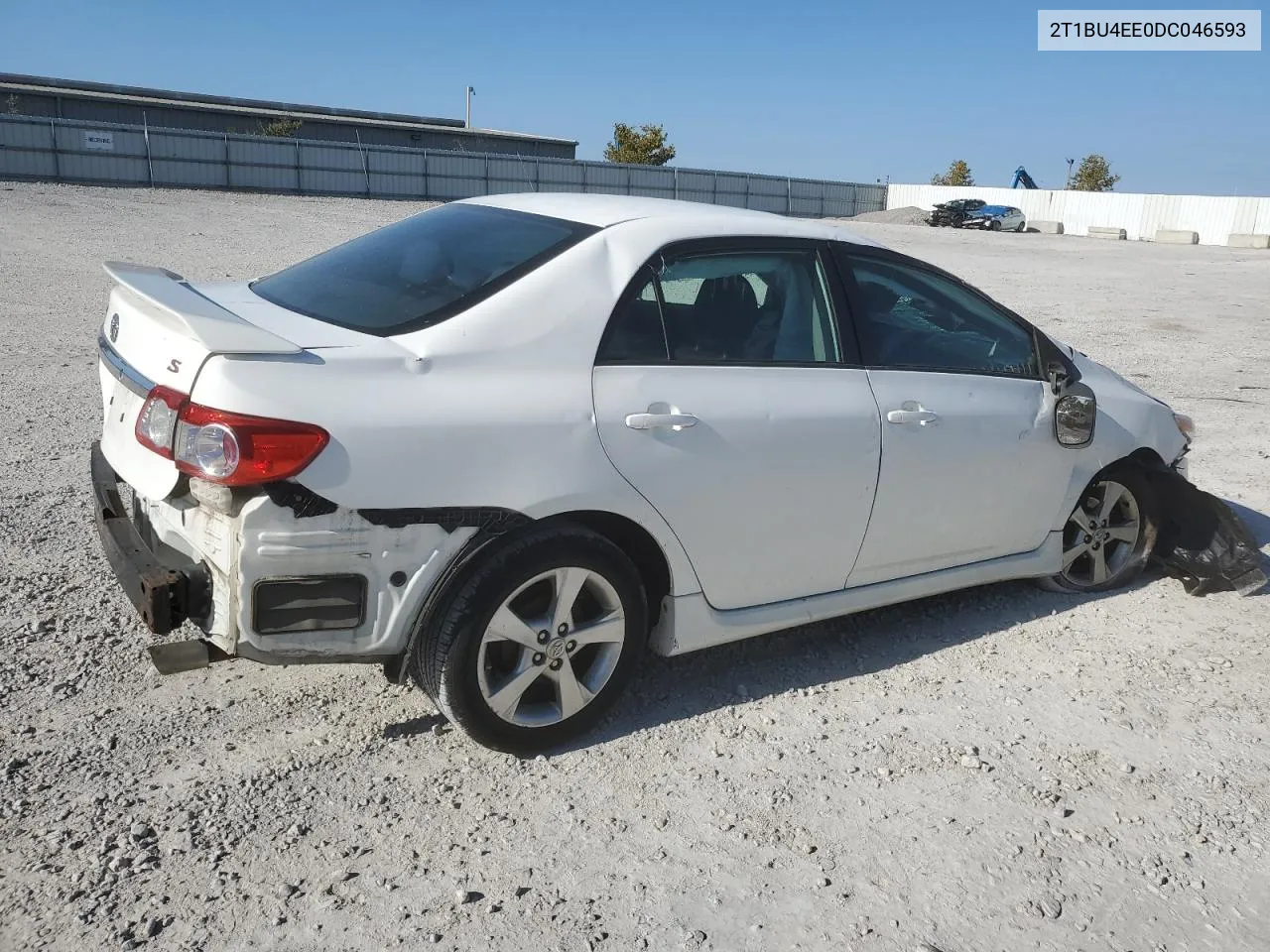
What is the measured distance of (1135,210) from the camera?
51375 mm

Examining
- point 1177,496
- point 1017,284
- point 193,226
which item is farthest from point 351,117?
point 1177,496

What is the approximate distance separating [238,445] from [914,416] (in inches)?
93.4

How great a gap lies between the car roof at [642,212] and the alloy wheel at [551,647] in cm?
123

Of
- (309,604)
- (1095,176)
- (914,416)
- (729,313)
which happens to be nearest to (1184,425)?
(914,416)

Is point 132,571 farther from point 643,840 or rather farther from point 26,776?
point 643,840

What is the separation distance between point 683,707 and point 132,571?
6.02 feet

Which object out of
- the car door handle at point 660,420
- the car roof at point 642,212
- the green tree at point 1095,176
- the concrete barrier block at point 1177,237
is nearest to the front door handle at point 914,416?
the car roof at point 642,212

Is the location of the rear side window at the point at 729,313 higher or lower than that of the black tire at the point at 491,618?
higher

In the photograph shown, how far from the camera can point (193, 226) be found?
71.4ft

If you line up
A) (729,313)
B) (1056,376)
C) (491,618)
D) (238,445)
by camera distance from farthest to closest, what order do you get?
(1056,376) < (729,313) < (491,618) < (238,445)

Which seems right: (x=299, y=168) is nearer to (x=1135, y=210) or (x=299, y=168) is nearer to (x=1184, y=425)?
(x=1184, y=425)

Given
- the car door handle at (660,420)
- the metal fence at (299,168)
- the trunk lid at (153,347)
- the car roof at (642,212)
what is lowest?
the car door handle at (660,420)

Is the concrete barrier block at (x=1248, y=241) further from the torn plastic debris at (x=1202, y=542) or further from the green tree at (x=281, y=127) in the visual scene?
the torn plastic debris at (x=1202, y=542)

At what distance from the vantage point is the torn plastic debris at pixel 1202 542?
16.9 ft
